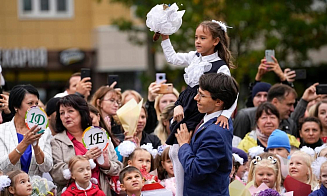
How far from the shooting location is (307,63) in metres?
20.0

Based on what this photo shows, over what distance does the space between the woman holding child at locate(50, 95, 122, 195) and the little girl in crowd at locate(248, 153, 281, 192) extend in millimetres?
1399

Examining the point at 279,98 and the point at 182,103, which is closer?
the point at 182,103

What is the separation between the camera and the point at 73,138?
237 inches

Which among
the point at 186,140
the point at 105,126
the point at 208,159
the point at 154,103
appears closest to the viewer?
the point at 208,159

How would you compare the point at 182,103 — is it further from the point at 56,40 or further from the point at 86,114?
the point at 56,40

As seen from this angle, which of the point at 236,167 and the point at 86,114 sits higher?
the point at 86,114

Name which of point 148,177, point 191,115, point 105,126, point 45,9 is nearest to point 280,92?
point 105,126

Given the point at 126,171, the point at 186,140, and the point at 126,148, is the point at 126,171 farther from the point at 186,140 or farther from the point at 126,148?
the point at 186,140

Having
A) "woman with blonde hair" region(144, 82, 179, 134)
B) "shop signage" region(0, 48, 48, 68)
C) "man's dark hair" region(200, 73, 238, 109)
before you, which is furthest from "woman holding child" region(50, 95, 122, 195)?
"shop signage" region(0, 48, 48, 68)

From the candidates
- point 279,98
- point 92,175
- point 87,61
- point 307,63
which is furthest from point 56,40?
point 92,175

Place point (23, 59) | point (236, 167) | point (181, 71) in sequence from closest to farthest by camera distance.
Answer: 1. point (236, 167)
2. point (181, 71)
3. point (23, 59)

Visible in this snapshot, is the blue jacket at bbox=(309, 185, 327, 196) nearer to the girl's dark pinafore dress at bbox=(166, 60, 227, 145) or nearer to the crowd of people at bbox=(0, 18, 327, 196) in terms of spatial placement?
the crowd of people at bbox=(0, 18, 327, 196)

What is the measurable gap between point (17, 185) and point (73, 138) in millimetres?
861

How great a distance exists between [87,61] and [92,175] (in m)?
16.4
